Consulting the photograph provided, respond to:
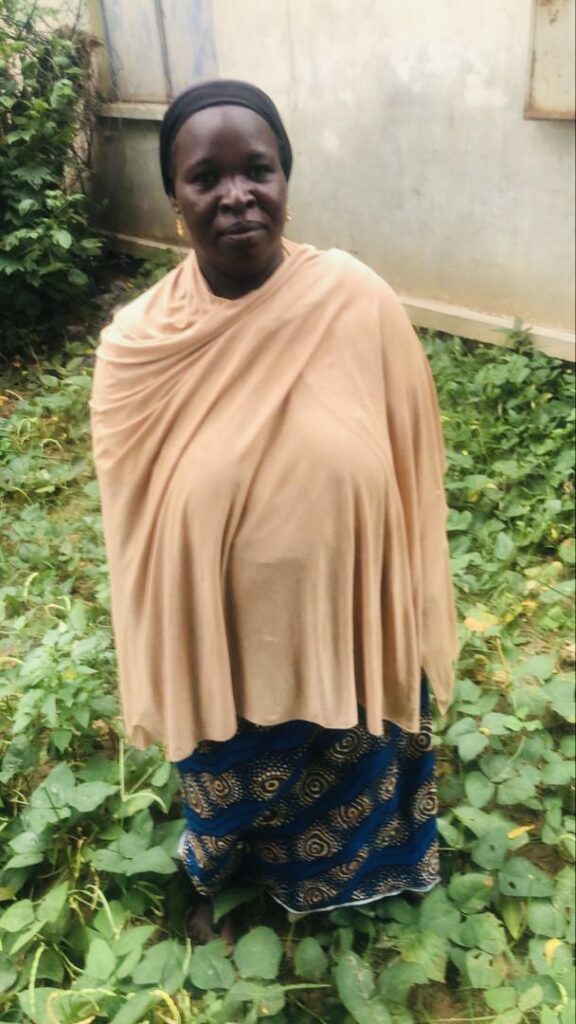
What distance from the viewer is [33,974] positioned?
5.57 feet

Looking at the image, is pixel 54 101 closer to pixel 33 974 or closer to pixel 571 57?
Result: pixel 571 57

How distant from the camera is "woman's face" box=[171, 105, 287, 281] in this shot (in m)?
1.14

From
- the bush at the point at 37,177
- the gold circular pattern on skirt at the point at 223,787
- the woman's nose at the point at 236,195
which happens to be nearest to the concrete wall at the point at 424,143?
the bush at the point at 37,177

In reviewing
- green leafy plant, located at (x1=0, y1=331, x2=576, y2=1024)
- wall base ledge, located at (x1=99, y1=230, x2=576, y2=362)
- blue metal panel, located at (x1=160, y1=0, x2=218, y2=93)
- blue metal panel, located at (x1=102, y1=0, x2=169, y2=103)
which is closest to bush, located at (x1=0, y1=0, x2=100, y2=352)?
blue metal panel, located at (x1=102, y1=0, x2=169, y2=103)

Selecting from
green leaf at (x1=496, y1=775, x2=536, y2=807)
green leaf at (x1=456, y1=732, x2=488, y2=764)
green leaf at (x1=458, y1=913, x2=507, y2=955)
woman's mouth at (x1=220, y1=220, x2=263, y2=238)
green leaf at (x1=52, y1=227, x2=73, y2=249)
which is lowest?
green leaf at (x1=458, y1=913, x2=507, y2=955)

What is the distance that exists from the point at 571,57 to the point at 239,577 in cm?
235

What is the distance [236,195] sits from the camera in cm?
114

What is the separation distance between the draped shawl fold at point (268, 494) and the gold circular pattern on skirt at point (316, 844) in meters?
0.40

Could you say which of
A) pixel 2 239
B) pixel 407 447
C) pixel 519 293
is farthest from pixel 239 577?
pixel 2 239

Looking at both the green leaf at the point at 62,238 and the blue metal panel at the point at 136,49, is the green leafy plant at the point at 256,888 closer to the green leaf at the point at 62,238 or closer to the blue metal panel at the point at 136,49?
the green leaf at the point at 62,238

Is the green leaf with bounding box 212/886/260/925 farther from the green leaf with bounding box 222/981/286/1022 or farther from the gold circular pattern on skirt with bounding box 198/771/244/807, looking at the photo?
the gold circular pattern on skirt with bounding box 198/771/244/807

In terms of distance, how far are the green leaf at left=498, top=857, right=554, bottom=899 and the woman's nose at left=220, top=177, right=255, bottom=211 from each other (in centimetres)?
160

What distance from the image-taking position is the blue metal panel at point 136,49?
4668 mm

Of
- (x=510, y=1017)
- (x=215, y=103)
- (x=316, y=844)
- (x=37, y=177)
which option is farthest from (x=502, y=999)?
(x=37, y=177)
